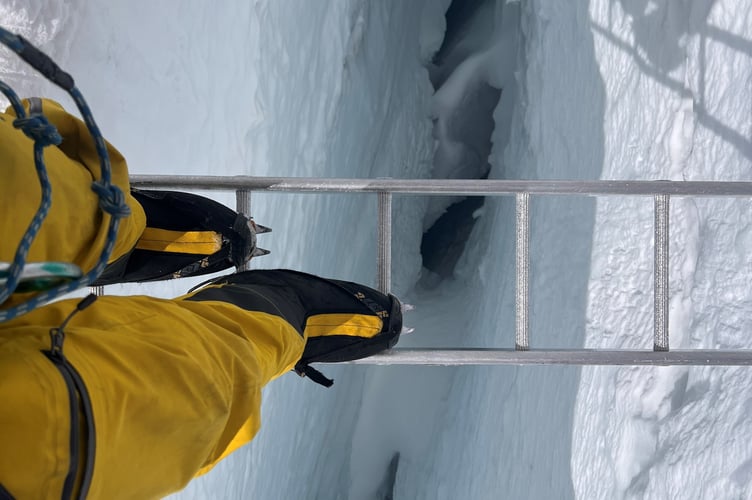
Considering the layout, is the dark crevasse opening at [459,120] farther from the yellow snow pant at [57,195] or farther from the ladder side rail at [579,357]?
the yellow snow pant at [57,195]

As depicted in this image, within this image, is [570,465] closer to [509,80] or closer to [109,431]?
[509,80]

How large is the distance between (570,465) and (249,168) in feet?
5.36

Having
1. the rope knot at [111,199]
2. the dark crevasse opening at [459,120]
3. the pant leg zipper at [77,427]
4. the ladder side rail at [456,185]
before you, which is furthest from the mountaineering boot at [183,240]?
the dark crevasse opening at [459,120]

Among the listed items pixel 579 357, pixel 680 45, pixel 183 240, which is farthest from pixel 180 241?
pixel 680 45

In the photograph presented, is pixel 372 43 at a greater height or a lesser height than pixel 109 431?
greater

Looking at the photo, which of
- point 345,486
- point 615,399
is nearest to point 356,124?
point 615,399

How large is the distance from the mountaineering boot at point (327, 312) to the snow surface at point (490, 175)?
2.47 ft

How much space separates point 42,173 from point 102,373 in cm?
16

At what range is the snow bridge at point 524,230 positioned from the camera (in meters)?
1.29

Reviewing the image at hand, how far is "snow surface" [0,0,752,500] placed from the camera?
1.76 metres

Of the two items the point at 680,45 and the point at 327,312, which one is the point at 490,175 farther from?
the point at 327,312

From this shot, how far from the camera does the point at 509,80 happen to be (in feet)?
10.5

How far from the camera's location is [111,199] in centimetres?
57

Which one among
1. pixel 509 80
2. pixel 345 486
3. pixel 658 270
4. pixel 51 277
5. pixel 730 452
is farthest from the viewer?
pixel 345 486
